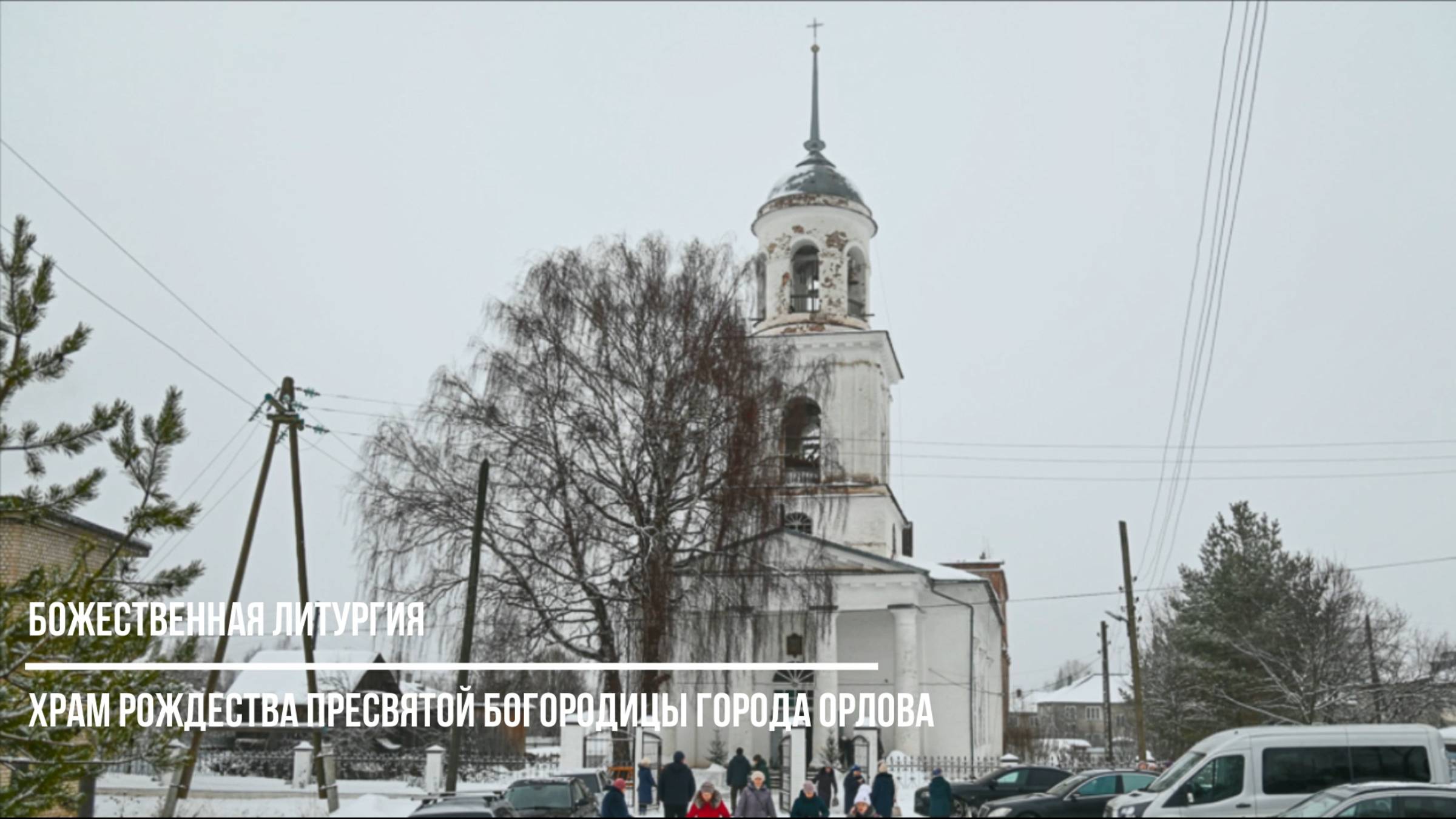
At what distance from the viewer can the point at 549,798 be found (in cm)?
1958

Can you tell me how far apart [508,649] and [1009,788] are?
1033 centimetres

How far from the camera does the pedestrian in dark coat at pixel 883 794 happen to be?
19562mm

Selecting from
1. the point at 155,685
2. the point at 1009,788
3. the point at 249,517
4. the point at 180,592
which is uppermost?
the point at 249,517

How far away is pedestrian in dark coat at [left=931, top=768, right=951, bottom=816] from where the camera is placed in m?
19.9

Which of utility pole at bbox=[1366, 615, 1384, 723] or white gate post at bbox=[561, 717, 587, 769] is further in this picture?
utility pole at bbox=[1366, 615, 1384, 723]

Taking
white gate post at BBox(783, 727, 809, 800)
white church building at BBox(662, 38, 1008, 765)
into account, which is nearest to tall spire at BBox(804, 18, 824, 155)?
white church building at BBox(662, 38, 1008, 765)

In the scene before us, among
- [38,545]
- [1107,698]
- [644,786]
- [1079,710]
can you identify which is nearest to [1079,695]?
[1079,710]

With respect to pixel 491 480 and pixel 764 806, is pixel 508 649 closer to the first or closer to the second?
pixel 491 480

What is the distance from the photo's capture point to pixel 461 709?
24375 millimetres

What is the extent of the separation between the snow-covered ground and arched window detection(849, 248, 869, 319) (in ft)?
53.1

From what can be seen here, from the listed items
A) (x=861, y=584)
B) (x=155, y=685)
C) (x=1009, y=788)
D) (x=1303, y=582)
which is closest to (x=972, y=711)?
(x=861, y=584)

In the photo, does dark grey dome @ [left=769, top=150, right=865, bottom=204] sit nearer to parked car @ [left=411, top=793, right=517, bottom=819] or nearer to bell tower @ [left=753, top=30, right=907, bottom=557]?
bell tower @ [left=753, top=30, right=907, bottom=557]

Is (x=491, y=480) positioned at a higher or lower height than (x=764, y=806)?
higher

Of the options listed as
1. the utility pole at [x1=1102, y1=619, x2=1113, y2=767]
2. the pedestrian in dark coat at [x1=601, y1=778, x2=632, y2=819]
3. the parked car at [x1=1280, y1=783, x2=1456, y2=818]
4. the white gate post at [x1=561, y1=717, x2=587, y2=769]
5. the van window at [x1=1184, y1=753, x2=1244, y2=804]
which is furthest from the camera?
the utility pole at [x1=1102, y1=619, x2=1113, y2=767]
